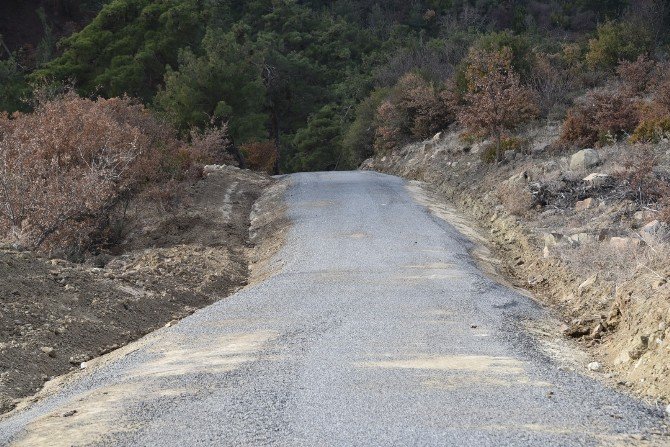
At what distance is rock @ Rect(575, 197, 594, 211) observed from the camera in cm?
1576

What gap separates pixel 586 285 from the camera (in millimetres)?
11242

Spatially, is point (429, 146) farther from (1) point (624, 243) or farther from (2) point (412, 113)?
(1) point (624, 243)

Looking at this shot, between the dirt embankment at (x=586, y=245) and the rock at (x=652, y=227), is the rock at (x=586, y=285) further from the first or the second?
the rock at (x=652, y=227)

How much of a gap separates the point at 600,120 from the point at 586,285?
36.9ft

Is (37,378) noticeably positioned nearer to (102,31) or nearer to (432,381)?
(432,381)

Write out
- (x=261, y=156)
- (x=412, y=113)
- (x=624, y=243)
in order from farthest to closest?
(x=261, y=156) → (x=412, y=113) → (x=624, y=243)

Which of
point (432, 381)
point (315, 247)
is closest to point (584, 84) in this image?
point (315, 247)

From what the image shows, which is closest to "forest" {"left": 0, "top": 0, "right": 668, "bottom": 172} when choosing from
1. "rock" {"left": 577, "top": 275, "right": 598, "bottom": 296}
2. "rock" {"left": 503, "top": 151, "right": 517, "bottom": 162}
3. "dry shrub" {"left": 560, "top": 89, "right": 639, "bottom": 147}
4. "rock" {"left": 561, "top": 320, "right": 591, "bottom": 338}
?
"rock" {"left": 503, "top": 151, "right": 517, "bottom": 162}

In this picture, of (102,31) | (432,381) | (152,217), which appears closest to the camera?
(432,381)

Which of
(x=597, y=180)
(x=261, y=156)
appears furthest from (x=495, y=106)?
(x=261, y=156)

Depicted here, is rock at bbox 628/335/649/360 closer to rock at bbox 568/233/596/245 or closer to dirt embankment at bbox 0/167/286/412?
rock at bbox 568/233/596/245

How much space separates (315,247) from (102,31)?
98.3 feet

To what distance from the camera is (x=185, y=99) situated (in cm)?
3156

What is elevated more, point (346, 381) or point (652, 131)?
point (652, 131)
